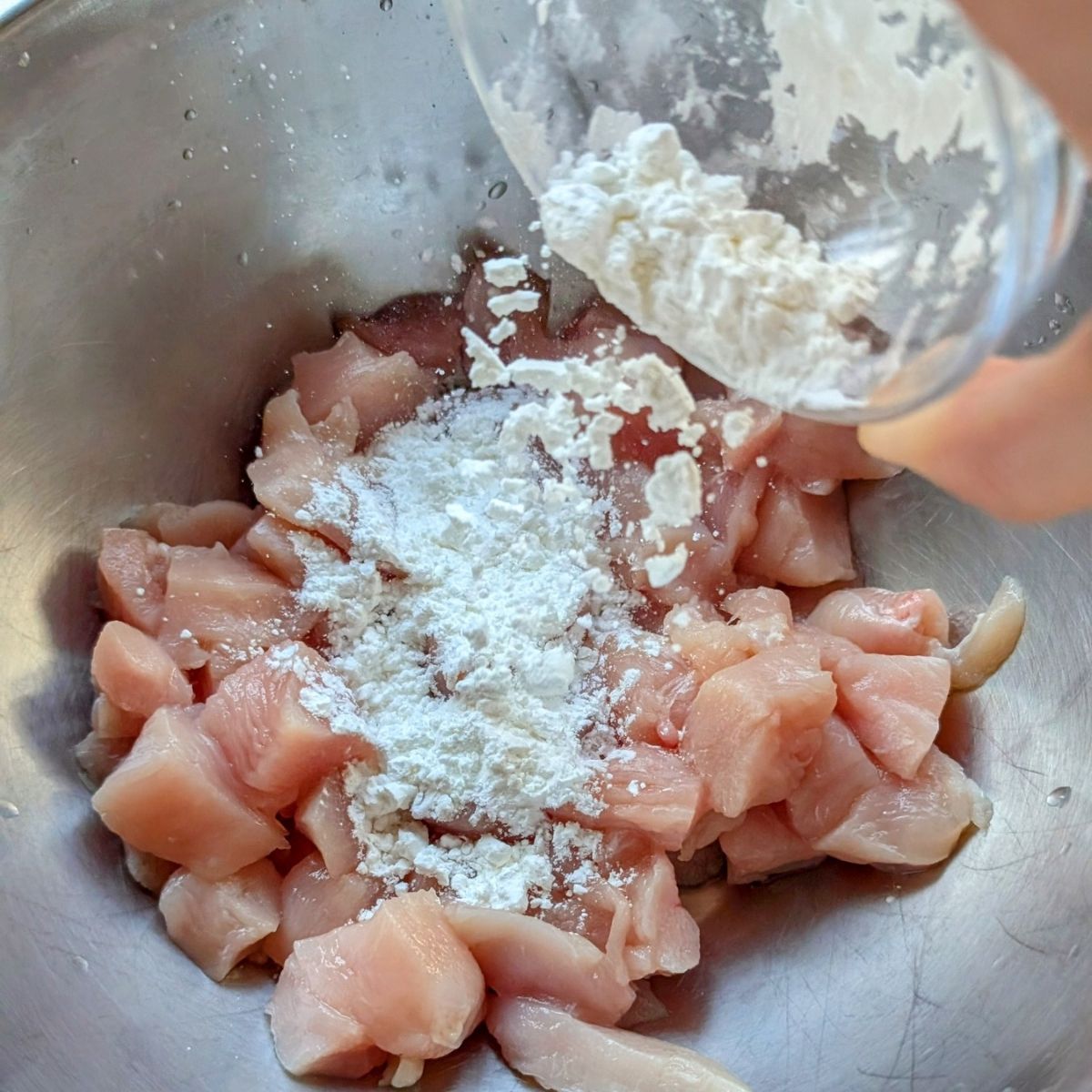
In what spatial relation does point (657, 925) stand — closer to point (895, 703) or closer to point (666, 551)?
point (895, 703)

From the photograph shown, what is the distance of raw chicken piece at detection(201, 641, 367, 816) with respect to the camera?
1.79m

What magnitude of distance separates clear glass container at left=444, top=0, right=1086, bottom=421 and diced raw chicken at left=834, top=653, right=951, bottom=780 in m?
0.77

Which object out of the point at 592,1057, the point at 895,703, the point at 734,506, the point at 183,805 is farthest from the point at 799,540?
the point at 183,805

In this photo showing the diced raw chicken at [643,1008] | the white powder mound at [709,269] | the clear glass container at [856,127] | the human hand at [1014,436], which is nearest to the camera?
the clear glass container at [856,127]

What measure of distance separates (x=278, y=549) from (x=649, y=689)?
76cm

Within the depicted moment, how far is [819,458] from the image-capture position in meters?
2.15

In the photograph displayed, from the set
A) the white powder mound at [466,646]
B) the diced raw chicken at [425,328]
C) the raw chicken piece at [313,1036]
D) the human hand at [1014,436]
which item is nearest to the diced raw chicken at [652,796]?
the white powder mound at [466,646]

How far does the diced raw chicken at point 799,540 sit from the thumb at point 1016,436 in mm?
842

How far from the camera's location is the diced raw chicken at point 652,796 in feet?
5.98

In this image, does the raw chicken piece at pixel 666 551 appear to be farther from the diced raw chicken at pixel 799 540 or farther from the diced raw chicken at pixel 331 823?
the diced raw chicken at pixel 331 823

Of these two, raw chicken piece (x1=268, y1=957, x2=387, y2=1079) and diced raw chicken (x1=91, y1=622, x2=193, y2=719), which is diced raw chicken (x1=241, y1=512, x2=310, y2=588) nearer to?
diced raw chicken (x1=91, y1=622, x2=193, y2=719)

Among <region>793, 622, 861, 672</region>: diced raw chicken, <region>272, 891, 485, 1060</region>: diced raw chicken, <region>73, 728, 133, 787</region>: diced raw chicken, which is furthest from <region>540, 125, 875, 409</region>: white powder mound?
<region>73, 728, 133, 787</region>: diced raw chicken

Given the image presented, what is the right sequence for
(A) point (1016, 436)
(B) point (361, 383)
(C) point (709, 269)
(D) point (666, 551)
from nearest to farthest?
1. (A) point (1016, 436)
2. (C) point (709, 269)
3. (D) point (666, 551)
4. (B) point (361, 383)

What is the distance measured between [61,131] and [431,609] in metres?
1.09
